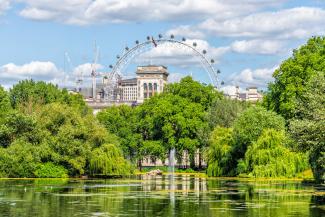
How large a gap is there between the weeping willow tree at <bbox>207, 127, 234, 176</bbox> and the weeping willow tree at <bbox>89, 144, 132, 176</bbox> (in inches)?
395

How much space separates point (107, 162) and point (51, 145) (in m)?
6.46

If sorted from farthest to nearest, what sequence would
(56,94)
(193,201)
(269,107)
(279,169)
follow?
(56,94)
(269,107)
(279,169)
(193,201)

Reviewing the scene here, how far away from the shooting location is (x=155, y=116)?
121 metres

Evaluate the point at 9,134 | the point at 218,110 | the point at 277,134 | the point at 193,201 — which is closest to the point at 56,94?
the point at 218,110

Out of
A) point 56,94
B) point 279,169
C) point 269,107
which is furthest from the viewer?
point 56,94

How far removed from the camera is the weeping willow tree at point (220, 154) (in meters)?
81.9

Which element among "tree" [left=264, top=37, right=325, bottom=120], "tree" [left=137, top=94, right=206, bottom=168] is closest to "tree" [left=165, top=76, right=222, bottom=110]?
"tree" [left=137, top=94, right=206, bottom=168]

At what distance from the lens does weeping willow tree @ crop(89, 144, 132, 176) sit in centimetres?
8169

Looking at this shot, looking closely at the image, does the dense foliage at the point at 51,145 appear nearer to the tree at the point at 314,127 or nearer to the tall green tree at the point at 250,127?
the tall green tree at the point at 250,127

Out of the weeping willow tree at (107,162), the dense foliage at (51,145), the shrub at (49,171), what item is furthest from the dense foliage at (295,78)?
the shrub at (49,171)

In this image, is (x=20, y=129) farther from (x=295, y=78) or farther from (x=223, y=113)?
(x=223, y=113)

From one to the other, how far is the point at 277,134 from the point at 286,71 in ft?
58.6

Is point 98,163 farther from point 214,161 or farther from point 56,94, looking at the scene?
point 56,94

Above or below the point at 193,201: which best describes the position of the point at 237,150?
above
